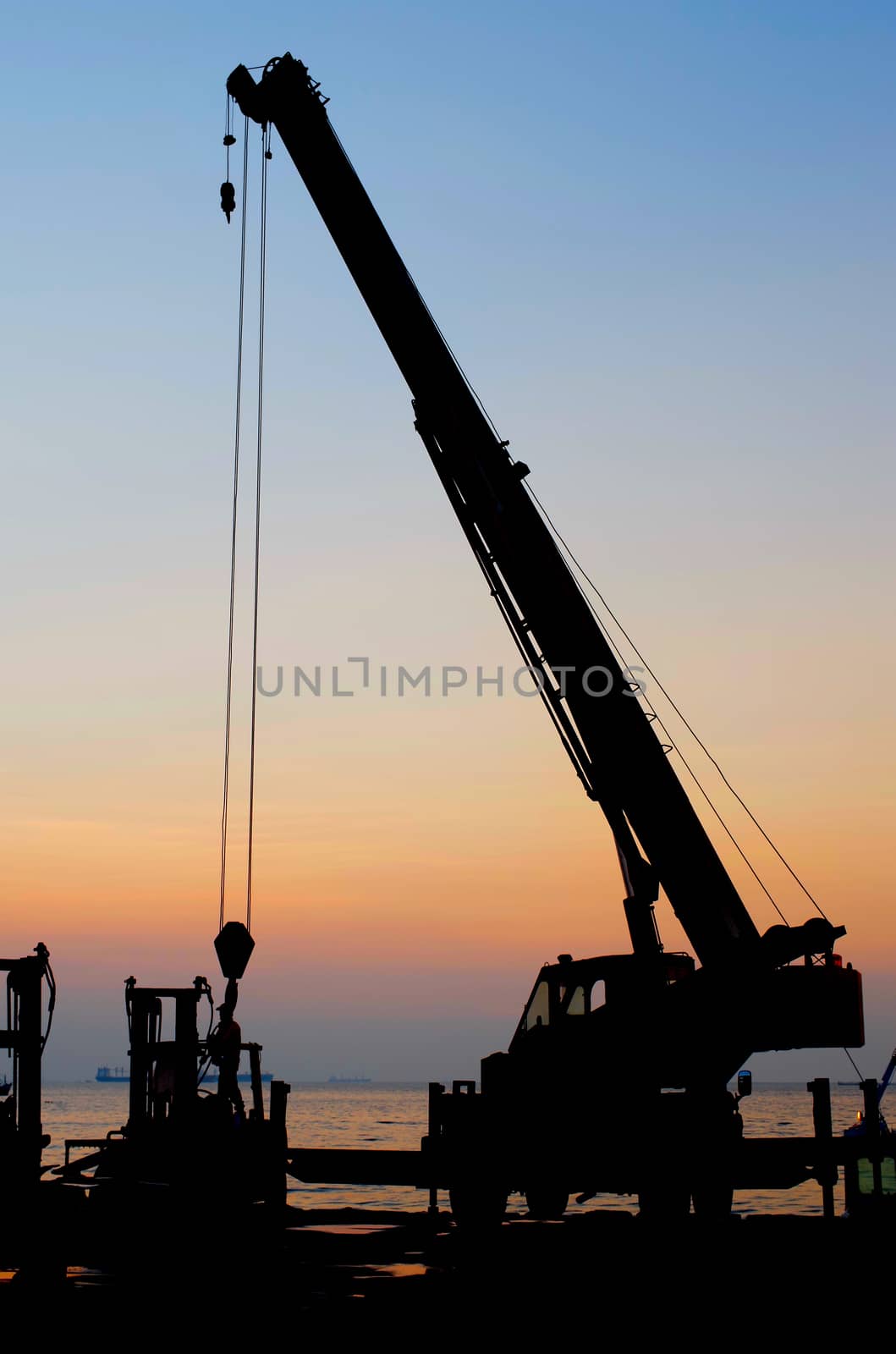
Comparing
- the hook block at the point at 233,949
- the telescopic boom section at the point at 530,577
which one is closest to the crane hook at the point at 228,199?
the telescopic boom section at the point at 530,577

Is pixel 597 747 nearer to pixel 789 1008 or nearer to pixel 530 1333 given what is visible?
pixel 789 1008

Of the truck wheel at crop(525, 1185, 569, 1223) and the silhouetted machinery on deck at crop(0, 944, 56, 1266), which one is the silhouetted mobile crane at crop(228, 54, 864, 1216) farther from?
the silhouetted machinery on deck at crop(0, 944, 56, 1266)

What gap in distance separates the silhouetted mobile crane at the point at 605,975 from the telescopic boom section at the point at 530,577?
0.08 feet

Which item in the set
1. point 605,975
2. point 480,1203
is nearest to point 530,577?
point 605,975

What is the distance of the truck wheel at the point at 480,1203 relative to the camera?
1947 cm

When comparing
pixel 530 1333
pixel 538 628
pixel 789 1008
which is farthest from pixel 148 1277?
pixel 538 628

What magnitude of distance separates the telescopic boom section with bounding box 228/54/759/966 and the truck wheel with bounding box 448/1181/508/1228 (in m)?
4.02

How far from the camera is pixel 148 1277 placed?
1611cm

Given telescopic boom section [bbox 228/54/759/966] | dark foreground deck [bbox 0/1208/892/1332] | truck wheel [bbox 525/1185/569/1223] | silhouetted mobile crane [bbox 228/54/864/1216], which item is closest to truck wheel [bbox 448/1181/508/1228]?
silhouetted mobile crane [bbox 228/54/864/1216]

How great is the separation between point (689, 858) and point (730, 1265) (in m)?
5.23

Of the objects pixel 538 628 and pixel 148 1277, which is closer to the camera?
pixel 148 1277

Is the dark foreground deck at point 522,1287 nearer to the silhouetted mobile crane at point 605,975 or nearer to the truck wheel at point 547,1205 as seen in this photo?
the silhouetted mobile crane at point 605,975

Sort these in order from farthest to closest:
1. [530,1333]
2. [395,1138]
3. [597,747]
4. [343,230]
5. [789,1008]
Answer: [395,1138] → [343,230] → [597,747] → [789,1008] → [530,1333]

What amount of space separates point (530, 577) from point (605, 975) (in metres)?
5.55
